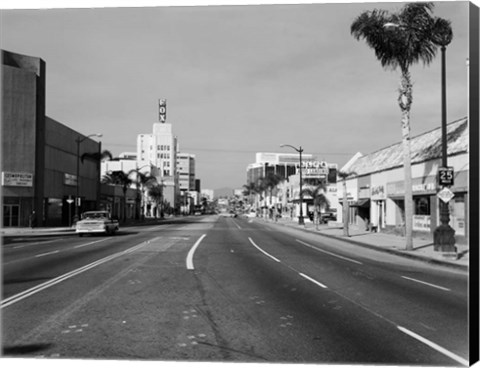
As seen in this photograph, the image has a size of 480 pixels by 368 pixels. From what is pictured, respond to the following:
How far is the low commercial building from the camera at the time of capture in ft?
82.4

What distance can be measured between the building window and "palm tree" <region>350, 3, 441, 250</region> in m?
7.06

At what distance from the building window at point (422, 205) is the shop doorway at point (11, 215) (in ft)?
118

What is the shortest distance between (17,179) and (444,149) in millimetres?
40174

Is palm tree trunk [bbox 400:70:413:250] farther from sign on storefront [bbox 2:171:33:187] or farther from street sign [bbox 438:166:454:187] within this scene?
sign on storefront [bbox 2:171:33:187]

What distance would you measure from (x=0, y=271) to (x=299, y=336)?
10.2 metres

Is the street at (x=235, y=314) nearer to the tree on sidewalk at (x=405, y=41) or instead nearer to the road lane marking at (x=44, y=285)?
the road lane marking at (x=44, y=285)

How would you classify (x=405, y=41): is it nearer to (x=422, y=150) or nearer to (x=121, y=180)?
(x=422, y=150)

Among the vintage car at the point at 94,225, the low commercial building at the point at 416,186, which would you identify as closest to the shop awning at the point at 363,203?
the low commercial building at the point at 416,186

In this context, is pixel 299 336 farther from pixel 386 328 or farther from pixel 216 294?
pixel 216 294

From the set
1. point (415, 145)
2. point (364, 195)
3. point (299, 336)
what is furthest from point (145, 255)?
point (364, 195)

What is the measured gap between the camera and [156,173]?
5704 inches

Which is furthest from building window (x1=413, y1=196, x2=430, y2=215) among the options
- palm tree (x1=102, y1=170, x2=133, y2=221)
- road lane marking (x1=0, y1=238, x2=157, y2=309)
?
palm tree (x1=102, y1=170, x2=133, y2=221)

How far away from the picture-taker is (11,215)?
153 ft

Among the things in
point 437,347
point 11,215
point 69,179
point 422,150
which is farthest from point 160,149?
point 437,347
